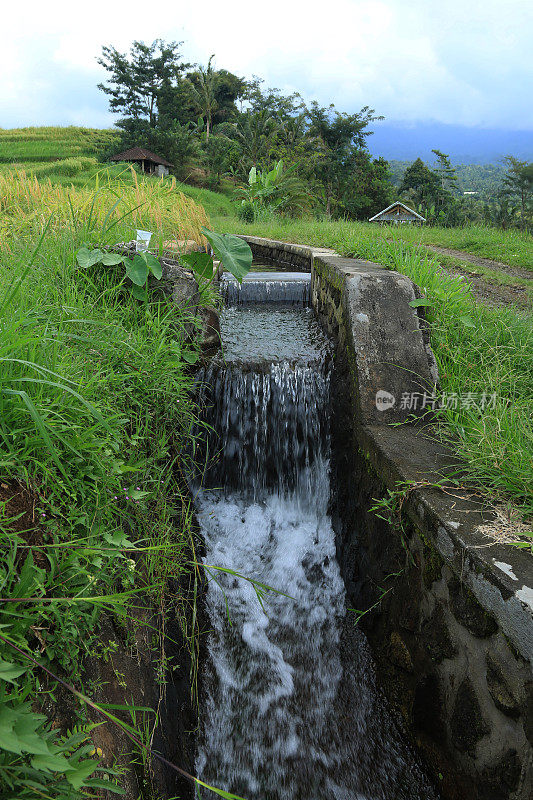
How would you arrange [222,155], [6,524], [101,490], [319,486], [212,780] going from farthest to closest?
1. [222,155]
2. [319,486]
3. [212,780]
4. [101,490]
5. [6,524]

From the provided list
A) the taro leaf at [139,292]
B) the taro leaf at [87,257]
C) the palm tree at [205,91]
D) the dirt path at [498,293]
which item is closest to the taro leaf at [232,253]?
the taro leaf at [139,292]

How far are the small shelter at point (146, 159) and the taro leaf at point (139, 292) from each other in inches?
966

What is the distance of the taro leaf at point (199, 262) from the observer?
3.36 m

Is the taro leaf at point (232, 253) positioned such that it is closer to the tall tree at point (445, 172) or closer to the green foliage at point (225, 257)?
the green foliage at point (225, 257)

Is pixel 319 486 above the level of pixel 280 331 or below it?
below

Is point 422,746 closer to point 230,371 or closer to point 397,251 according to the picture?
point 230,371

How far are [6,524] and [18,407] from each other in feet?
1.20

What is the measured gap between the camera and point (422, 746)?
2.10 m

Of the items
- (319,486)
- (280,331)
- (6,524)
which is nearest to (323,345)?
(280,331)

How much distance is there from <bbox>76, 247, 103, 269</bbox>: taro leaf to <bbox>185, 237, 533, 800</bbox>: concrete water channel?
3.59 feet

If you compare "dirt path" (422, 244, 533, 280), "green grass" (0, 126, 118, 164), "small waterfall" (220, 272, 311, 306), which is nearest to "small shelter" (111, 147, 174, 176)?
"green grass" (0, 126, 118, 164)

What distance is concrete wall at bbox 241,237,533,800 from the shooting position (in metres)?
1.58

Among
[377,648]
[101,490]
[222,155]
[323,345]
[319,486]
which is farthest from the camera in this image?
[222,155]

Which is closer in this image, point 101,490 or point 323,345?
point 101,490
